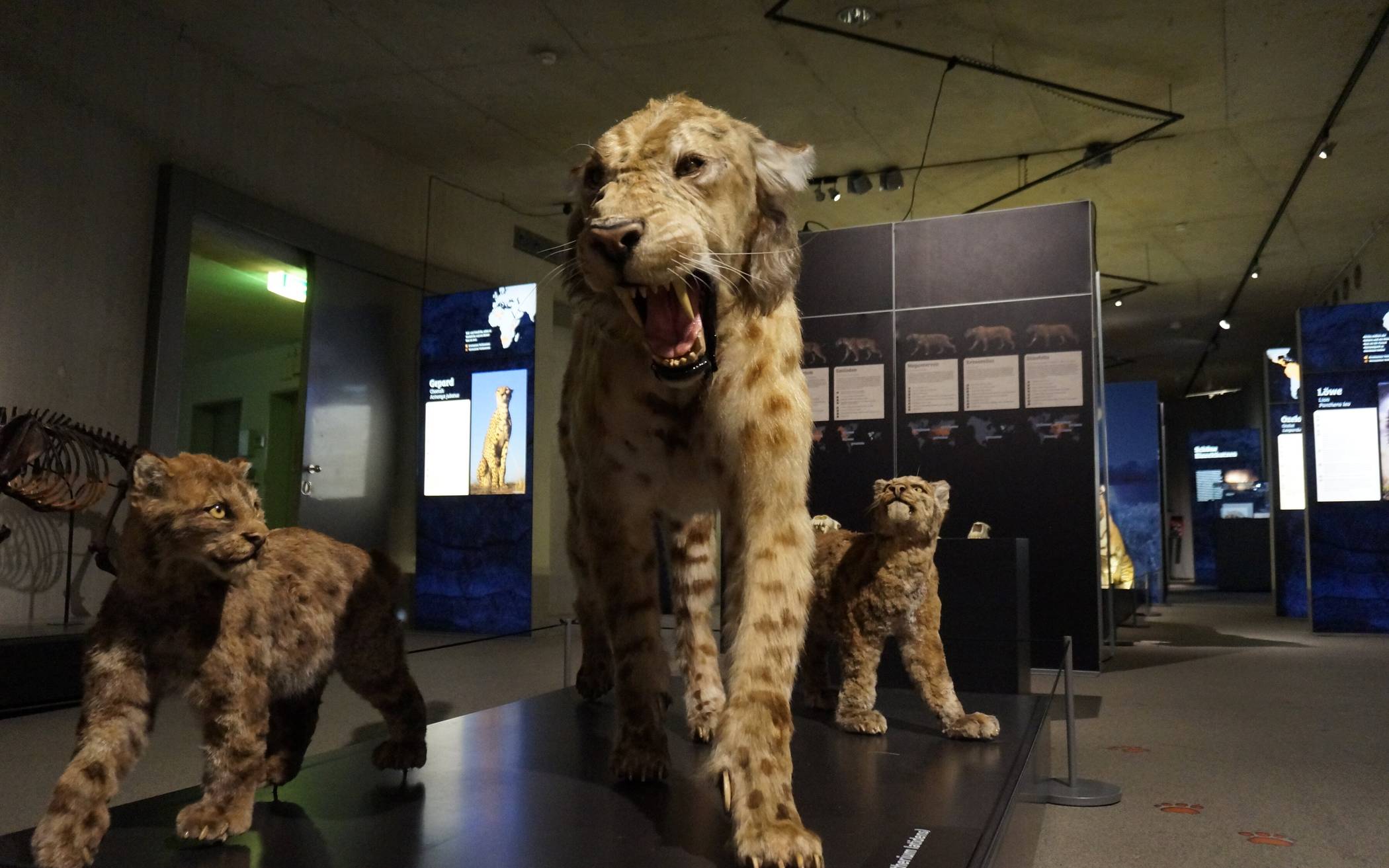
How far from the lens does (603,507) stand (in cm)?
212

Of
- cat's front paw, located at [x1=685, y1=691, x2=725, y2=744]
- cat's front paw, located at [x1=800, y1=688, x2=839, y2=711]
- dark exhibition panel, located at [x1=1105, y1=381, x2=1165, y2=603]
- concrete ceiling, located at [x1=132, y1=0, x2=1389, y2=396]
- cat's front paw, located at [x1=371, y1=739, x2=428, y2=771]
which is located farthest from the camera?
dark exhibition panel, located at [x1=1105, y1=381, x2=1165, y2=603]

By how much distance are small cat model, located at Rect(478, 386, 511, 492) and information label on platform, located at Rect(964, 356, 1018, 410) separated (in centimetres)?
372

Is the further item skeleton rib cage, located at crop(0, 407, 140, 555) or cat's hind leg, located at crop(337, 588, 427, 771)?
skeleton rib cage, located at crop(0, 407, 140, 555)

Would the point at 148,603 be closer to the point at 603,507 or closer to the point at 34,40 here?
the point at 603,507

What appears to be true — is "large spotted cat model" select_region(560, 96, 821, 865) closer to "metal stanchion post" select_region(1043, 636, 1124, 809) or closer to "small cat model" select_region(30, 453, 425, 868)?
"small cat model" select_region(30, 453, 425, 868)

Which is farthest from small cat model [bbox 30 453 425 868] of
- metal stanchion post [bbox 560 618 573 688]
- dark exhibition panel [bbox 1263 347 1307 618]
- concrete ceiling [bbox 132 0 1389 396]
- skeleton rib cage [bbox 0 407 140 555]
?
dark exhibition panel [bbox 1263 347 1307 618]

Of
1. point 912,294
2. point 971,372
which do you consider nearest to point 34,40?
point 912,294

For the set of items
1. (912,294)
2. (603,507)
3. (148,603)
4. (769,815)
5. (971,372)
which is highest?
(912,294)

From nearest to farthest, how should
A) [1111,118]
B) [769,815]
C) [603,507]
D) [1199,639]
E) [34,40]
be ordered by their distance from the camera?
[769,815] < [603,507] < [34,40] < [1111,118] < [1199,639]

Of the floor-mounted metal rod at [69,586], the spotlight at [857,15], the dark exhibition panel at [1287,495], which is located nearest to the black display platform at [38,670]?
the floor-mounted metal rod at [69,586]

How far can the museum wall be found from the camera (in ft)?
18.3

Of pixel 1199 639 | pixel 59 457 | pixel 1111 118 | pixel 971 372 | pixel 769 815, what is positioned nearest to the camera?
pixel 769 815

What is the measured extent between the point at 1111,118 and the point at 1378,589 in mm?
5231

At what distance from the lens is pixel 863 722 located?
2.79m
